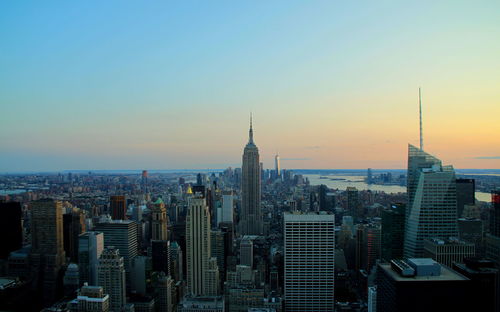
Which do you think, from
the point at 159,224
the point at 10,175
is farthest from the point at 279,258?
the point at 10,175

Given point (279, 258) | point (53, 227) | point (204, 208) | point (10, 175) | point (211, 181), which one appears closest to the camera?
point (10, 175)

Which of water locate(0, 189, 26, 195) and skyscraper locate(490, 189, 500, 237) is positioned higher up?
water locate(0, 189, 26, 195)

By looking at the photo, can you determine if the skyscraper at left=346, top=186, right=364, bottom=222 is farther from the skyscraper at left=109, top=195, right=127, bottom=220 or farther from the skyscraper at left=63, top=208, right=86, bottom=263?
the skyscraper at left=63, top=208, right=86, bottom=263

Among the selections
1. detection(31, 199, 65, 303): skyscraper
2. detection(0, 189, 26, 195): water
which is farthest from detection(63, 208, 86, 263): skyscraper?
detection(0, 189, 26, 195): water

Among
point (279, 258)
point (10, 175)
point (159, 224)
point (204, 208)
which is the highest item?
point (10, 175)

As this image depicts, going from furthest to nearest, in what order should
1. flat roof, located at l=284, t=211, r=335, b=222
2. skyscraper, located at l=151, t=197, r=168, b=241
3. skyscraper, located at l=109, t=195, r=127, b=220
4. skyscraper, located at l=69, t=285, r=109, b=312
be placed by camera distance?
skyscraper, located at l=109, t=195, r=127, b=220, skyscraper, located at l=151, t=197, r=168, b=241, flat roof, located at l=284, t=211, r=335, b=222, skyscraper, located at l=69, t=285, r=109, b=312

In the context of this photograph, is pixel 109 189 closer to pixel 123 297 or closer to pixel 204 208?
pixel 204 208
